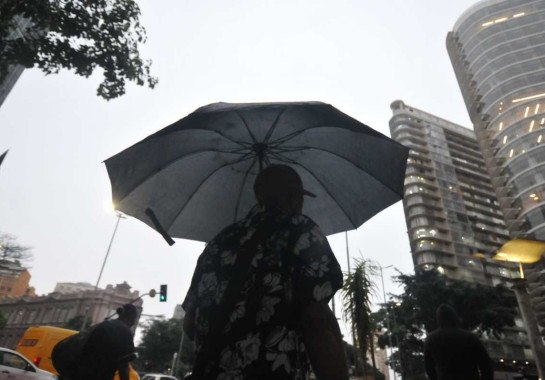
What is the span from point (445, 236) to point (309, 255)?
76327 millimetres

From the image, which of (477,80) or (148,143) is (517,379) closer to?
(148,143)

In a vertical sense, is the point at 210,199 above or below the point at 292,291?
above

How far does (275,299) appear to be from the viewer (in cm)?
153

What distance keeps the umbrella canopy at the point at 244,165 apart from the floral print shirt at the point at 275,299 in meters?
1.01

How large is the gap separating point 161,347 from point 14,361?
45.1m

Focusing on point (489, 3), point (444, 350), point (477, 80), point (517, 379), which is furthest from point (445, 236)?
point (444, 350)

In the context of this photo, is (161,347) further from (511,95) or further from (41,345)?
(511,95)

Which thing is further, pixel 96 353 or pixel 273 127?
pixel 96 353

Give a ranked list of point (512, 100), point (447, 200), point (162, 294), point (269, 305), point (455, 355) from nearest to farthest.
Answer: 1. point (269, 305)
2. point (455, 355)
3. point (162, 294)
4. point (512, 100)
5. point (447, 200)

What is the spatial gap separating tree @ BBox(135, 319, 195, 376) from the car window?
43.0m

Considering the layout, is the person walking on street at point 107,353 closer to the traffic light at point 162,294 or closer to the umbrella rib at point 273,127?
the umbrella rib at point 273,127

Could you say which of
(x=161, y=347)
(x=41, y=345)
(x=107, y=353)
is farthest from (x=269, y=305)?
(x=161, y=347)

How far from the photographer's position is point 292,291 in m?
1.53

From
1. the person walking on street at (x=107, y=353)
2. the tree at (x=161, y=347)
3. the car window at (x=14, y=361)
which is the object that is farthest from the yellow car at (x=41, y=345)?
the tree at (x=161, y=347)
